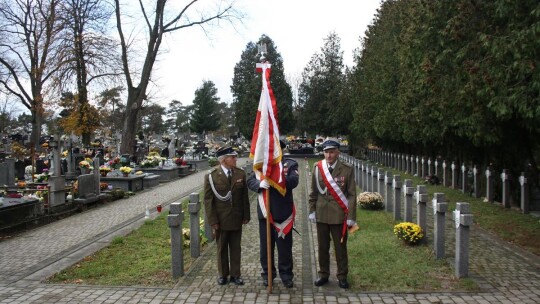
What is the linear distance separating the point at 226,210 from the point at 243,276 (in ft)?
3.68

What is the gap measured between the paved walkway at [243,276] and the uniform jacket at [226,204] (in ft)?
2.86

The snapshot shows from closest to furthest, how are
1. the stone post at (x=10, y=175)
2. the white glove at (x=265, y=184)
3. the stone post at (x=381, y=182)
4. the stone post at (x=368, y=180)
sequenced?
the white glove at (x=265, y=184)
the stone post at (x=381, y=182)
the stone post at (x=10, y=175)
the stone post at (x=368, y=180)

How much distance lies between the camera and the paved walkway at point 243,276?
19.3 feet

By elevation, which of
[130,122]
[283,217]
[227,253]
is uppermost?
[130,122]

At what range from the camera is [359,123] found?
115 ft

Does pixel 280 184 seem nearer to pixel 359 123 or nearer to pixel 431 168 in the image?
pixel 431 168

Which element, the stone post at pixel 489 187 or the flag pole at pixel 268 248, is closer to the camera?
the flag pole at pixel 268 248

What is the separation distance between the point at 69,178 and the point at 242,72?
49152mm

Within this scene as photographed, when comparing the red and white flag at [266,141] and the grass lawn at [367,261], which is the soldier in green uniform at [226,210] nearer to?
the red and white flag at [266,141]

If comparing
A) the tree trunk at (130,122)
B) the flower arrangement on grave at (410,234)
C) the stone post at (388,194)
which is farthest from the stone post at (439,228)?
the tree trunk at (130,122)

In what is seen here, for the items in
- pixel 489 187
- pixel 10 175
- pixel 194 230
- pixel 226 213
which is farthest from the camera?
pixel 10 175

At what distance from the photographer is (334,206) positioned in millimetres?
6277

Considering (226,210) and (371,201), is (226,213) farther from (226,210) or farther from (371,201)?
(371,201)

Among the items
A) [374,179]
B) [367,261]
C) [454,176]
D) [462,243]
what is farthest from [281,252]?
[454,176]
